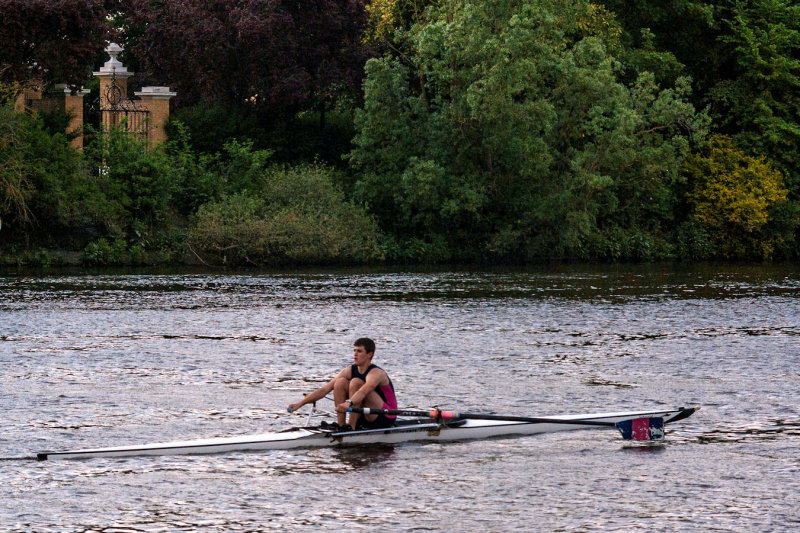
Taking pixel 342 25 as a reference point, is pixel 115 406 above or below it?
below

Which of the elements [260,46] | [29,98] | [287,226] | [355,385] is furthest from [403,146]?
[355,385]

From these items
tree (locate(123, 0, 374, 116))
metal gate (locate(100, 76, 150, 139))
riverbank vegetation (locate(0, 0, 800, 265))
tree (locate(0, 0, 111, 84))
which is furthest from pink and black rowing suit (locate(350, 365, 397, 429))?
tree (locate(123, 0, 374, 116))

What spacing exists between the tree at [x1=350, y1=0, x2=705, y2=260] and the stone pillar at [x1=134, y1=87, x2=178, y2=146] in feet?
24.0

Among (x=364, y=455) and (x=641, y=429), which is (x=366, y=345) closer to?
(x=364, y=455)

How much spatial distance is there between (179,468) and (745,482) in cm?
582

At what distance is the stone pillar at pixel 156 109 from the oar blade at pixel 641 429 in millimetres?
34731

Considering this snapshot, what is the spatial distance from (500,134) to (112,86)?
14484mm

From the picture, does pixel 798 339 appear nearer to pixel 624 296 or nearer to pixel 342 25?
pixel 624 296

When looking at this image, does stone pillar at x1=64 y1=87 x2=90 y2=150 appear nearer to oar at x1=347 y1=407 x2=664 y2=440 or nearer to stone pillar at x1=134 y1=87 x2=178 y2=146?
stone pillar at x1=134 y1=87 x2=178 y2=146

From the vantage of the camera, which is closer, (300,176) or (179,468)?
(179,468)

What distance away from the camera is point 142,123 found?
46.3 m

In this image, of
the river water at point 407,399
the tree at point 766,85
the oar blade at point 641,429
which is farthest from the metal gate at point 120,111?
the oar blade at point 641,429

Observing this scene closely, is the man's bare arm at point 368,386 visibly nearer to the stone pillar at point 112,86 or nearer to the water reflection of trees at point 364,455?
the water reflection of trees at point 364,455

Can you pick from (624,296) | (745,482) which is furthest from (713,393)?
(624,296)
